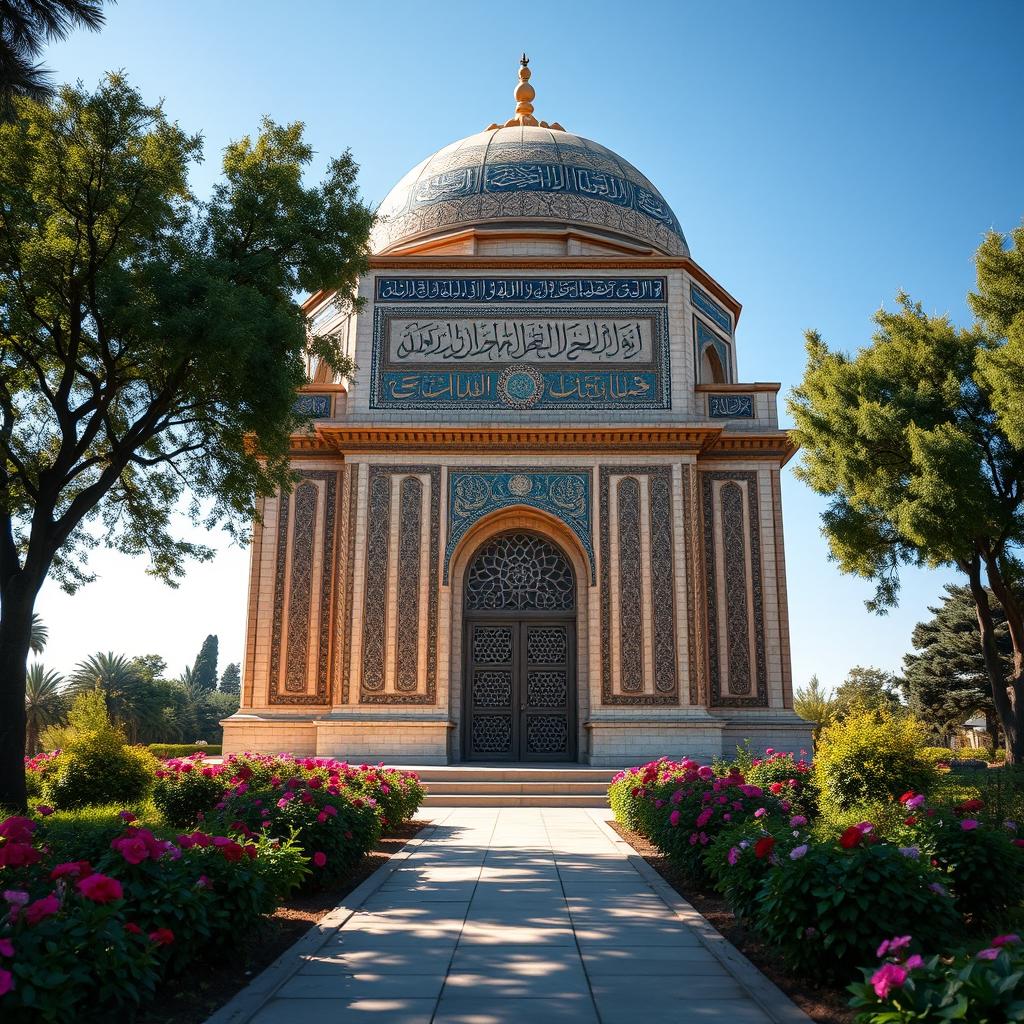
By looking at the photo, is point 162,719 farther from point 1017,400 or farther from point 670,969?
point 670,969

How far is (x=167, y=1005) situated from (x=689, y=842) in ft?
15.9

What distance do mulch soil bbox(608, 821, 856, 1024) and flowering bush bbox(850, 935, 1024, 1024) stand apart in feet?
2.73

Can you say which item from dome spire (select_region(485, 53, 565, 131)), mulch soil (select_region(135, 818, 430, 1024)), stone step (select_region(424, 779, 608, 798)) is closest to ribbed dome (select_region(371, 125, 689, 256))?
dome spire (select_region(485, 53, 565, 131))

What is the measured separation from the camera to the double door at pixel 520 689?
741 inches

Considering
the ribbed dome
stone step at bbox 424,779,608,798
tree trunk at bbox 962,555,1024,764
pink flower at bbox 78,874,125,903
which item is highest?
the ribbed dome

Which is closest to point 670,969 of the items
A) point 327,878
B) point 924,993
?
point 924,993

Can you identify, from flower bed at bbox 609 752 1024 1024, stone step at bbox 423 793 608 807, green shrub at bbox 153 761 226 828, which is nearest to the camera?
flower bed at bbox 609 752 1024 1024

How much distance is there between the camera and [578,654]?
1903 centimetres

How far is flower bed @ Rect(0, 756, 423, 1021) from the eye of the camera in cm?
388

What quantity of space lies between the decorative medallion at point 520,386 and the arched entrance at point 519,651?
2.75 m

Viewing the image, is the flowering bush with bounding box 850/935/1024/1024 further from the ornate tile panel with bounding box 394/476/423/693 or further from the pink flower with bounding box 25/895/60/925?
the ornate tile panel with bounding box 394/476/423/693

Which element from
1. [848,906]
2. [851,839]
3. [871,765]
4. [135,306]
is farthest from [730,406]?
[848,906]

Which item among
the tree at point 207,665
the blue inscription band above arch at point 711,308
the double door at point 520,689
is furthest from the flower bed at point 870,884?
the tree at point 207,665

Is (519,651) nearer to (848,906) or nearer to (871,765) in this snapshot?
(871,765)
